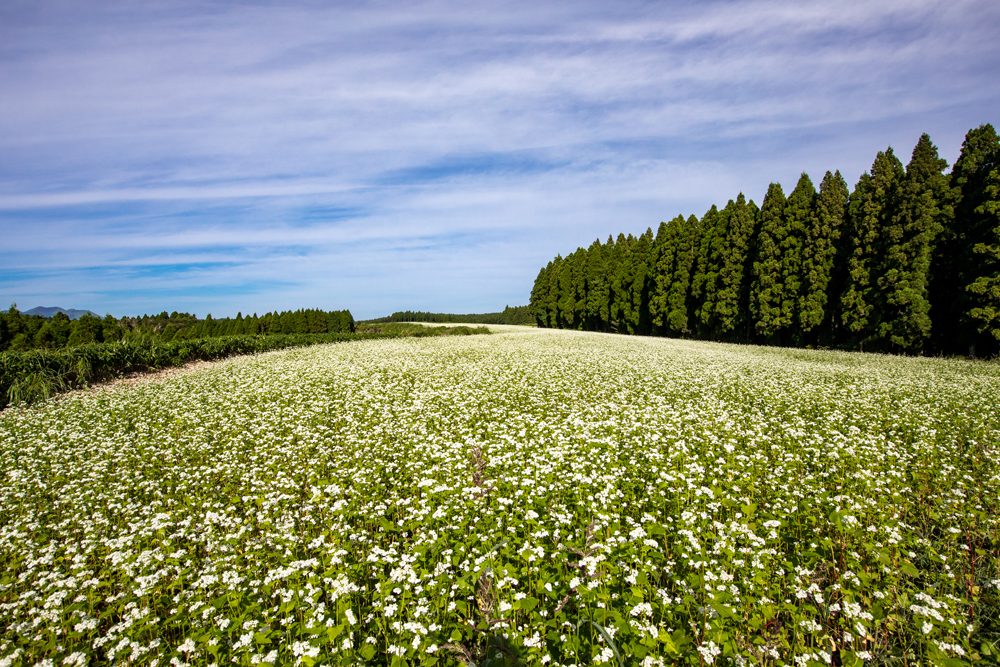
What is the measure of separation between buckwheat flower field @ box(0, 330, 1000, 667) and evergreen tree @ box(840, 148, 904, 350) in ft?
73.6

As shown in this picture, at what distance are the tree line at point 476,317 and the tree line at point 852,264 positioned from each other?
4937cm

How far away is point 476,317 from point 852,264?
3899 inches

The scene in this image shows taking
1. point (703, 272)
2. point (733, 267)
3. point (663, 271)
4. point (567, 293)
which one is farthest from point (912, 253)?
point (567, 293)

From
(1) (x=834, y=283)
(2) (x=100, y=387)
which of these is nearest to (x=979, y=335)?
(1) (x=834, y=283)

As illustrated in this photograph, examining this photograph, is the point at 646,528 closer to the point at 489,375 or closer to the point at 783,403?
the point at 783,403

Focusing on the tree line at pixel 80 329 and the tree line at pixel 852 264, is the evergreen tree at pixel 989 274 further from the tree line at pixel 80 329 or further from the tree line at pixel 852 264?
the tree line at pixel 80 329

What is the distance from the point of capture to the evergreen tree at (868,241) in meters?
29.4

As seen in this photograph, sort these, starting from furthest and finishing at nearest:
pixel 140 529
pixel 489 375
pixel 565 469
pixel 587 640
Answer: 1. pixel 489 375
2. pixel 565 469
3. pixel 140 529
4. pixel 587 640

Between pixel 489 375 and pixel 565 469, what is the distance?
8.88m

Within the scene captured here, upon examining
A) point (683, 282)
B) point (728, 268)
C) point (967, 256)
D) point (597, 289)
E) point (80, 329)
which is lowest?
point (80, 329)

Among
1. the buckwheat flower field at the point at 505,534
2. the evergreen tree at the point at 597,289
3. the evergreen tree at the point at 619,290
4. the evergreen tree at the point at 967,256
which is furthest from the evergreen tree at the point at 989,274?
the evergreen tree at the point at 597,289

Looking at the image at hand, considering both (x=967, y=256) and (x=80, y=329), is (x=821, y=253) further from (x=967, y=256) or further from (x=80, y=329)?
(x=80, y=329)

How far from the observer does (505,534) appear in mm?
5105

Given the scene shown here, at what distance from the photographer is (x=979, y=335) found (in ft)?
79.8
